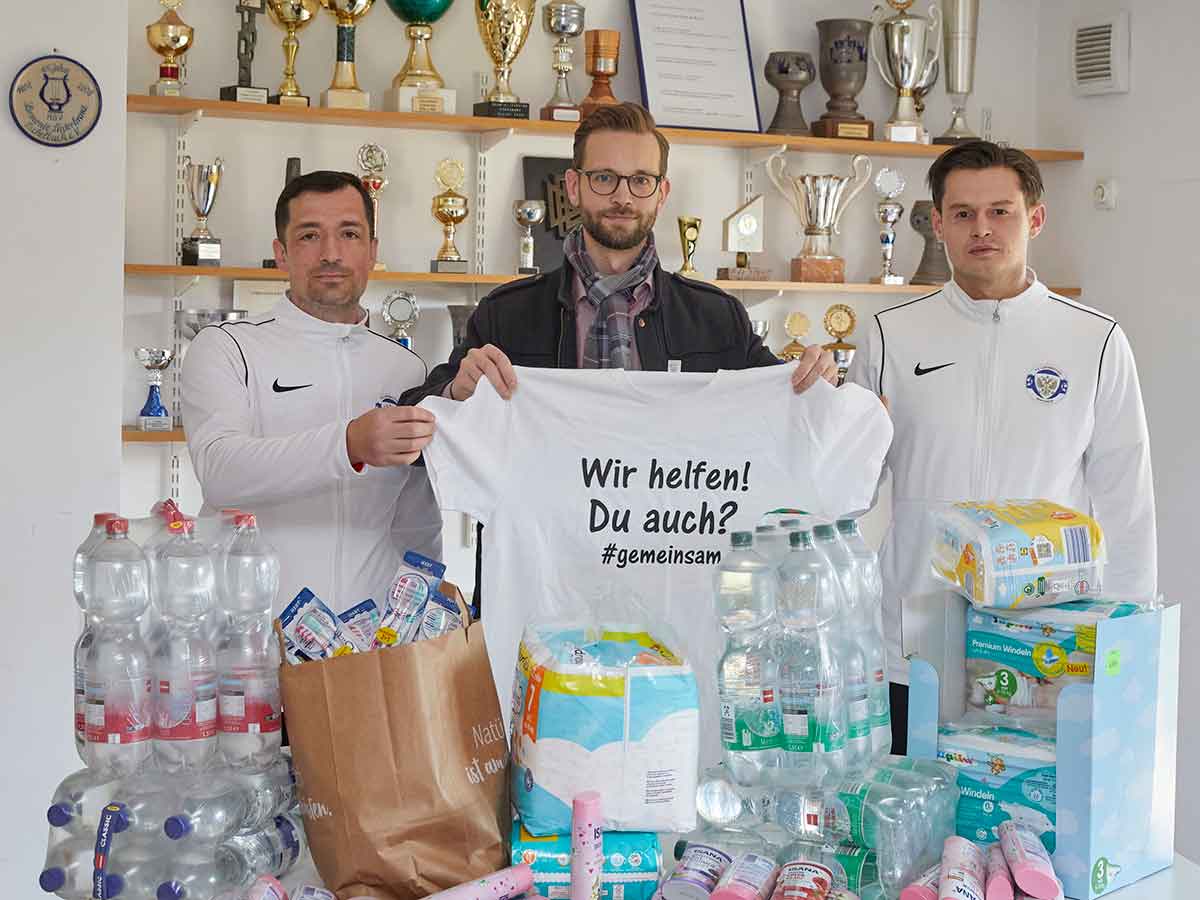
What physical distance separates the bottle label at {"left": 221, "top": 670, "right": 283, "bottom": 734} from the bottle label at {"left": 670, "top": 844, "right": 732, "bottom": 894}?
21.3 inches

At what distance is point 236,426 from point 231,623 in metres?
0.97

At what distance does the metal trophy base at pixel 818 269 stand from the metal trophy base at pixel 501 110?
3.40 ft

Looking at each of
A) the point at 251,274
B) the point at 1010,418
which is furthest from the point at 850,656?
the point at 251,274

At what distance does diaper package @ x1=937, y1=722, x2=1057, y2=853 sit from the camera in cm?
171

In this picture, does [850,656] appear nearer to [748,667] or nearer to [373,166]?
[748,667]

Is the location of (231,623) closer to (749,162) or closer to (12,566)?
(12,566)

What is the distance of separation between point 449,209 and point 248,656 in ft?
8.55

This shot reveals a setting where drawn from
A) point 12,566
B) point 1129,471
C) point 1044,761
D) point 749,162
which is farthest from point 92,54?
point 1044,761

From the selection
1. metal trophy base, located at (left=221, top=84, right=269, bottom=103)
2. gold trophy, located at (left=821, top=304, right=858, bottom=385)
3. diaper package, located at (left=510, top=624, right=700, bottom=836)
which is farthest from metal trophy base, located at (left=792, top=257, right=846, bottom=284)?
diaper package, located at (left=510, top=624, right=700, bottom=836)

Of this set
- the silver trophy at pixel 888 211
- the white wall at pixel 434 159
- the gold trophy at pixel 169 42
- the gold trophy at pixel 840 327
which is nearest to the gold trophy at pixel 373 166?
the white wall at pixel 434 159

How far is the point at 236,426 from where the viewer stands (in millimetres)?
2641

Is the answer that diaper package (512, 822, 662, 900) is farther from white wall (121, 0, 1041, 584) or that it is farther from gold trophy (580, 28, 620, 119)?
gold trophy (580, 28, 620, 119)

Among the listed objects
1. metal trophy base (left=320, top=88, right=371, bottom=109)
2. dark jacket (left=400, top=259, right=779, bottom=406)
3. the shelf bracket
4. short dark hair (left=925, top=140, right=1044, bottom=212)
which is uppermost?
metal trophy base (left=320, top=88, right=371, bottom=109)

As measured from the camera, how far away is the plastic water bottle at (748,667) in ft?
5.66
